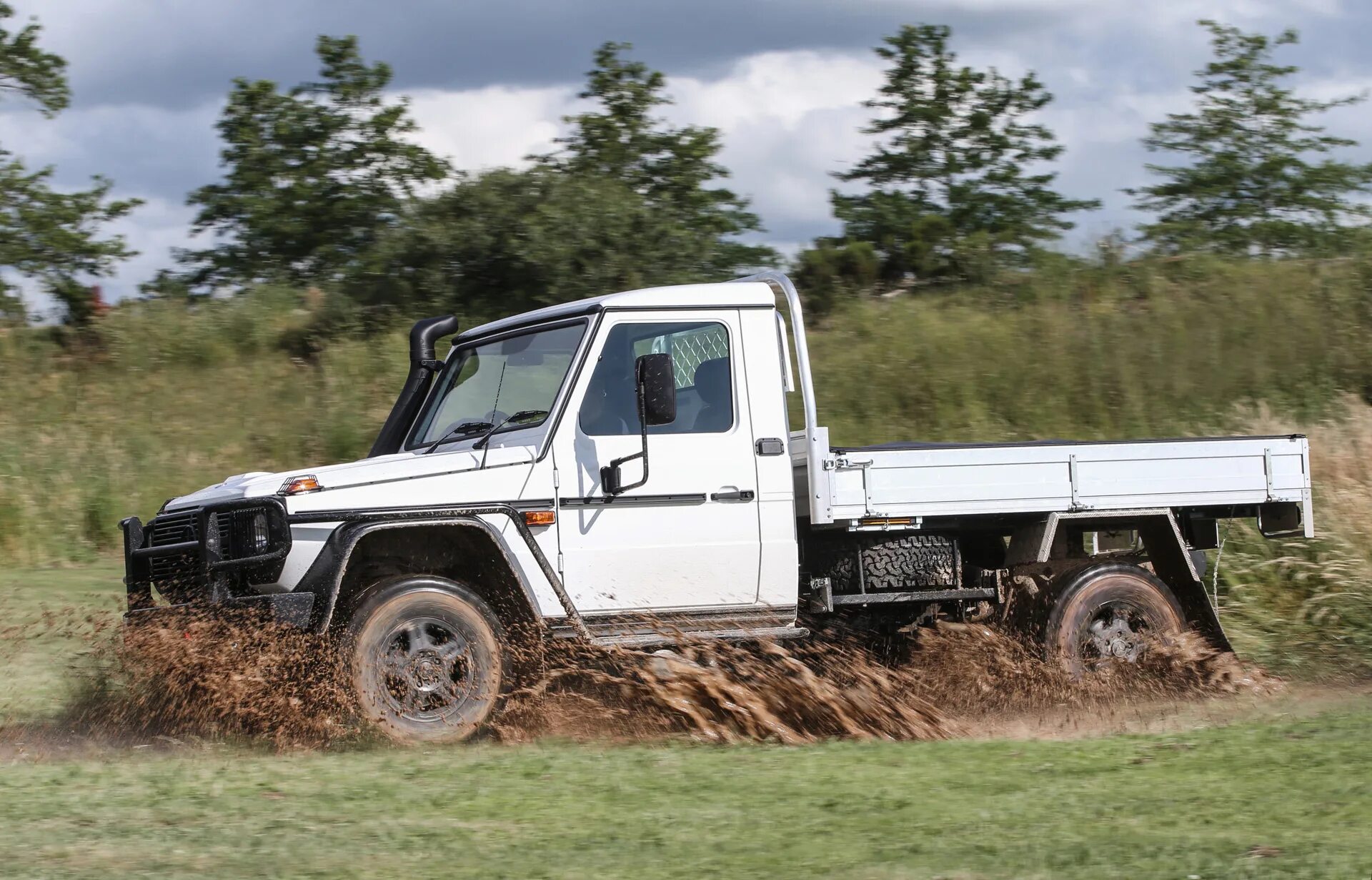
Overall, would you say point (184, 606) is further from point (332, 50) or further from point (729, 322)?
point (332, 50)

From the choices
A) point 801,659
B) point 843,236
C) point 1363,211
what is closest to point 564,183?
point 843,236

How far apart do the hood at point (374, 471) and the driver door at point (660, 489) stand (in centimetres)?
24

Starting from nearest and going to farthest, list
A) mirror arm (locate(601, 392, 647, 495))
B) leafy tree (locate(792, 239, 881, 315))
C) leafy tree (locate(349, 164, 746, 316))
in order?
mirror arm (locate(601, 392, 647, 495)) → leafy tree (locate(349, 164, 746, 316)) → leafy tree (locate(792, 239, 881, 315))

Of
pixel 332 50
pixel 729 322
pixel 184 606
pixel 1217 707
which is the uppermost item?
pixel 332 50

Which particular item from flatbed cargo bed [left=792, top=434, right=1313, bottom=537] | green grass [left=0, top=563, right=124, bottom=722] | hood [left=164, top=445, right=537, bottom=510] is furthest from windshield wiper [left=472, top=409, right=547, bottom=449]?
green grass [left=0, top=563, right=124, bottom=722]

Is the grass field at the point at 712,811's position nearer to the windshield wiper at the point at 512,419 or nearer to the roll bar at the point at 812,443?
the roll bar at the point at 812,443

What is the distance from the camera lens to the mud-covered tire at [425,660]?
6.11 metres

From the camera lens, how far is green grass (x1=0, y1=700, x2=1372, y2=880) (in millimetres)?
4199

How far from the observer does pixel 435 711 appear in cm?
620

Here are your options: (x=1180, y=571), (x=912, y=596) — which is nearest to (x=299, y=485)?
(x=912, y=596)

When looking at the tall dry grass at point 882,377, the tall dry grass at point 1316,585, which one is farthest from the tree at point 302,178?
the tall dry grass at point 1316,585

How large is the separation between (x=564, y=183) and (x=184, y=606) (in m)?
14.3

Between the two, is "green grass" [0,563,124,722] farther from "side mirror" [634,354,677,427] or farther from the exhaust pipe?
"side mirror" [634,354,677,427]

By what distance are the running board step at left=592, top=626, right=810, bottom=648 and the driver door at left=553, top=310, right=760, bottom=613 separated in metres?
0.12
